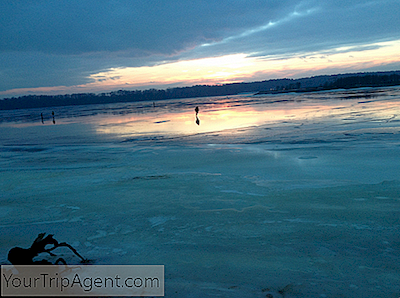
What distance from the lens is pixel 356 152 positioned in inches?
336

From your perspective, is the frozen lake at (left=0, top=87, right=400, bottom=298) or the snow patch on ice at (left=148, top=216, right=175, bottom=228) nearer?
the frozen lake at (left=0, top=87, right=400, bottom=298)

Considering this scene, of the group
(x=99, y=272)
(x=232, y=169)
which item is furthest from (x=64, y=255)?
(x=232, y=169)

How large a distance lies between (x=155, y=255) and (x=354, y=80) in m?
176

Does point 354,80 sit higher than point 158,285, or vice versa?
point 354,80

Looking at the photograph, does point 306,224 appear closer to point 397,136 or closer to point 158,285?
point 158,285

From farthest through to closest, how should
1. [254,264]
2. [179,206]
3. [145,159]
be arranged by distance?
[145,159], [179,206], [254,264]

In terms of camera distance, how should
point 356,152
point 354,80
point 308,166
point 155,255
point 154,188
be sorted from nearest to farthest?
point 155,255, point 154,188, point 308,166, point 356,152, point 354,80

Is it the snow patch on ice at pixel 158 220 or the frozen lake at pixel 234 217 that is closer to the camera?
the frozen lake at pixel 234 217

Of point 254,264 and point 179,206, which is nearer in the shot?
point 254,264

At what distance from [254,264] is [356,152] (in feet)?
22.6

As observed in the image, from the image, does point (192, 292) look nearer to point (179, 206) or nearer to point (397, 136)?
point (179, 206)

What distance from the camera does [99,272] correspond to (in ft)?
9.47

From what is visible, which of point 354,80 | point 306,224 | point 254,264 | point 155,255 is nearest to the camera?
point 254,264

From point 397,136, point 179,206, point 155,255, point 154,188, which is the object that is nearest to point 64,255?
point 155,255
